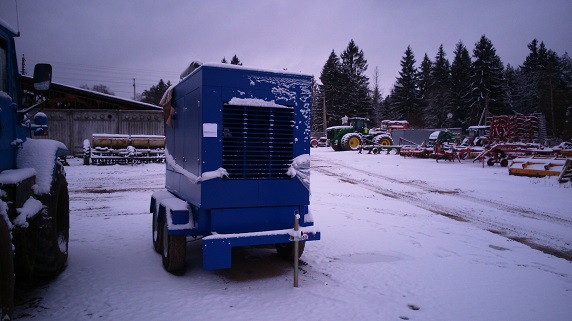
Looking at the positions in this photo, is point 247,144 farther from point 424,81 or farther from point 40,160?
point 424,81

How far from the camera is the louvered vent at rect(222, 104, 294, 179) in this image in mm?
4625

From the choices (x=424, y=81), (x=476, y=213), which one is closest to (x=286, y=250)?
(x=476, y=213)

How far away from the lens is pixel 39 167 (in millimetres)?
4168

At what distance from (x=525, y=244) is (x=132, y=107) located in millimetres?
25145

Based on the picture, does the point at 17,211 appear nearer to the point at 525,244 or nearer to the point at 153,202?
the point at 153,202

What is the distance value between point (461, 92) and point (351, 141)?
3042 cm

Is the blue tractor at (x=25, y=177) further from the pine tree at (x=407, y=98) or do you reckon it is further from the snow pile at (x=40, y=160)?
the pine tree at (x=407, y=98)

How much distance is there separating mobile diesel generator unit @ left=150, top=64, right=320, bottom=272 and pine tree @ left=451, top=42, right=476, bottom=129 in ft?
176

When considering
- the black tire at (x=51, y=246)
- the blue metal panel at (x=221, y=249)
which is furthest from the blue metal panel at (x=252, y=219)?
the black tire at (x=51, y=246)

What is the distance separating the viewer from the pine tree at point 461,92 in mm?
52875

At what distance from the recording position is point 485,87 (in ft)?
163

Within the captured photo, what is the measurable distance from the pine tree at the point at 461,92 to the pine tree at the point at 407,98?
6.24m

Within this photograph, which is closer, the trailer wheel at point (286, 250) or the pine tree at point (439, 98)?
the trailer wheel at point (286, 250)

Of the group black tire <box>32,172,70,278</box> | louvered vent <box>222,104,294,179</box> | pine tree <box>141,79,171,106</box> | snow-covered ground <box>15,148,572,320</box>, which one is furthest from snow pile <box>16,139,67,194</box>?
pine tree <box>141,79,171,106</box>
